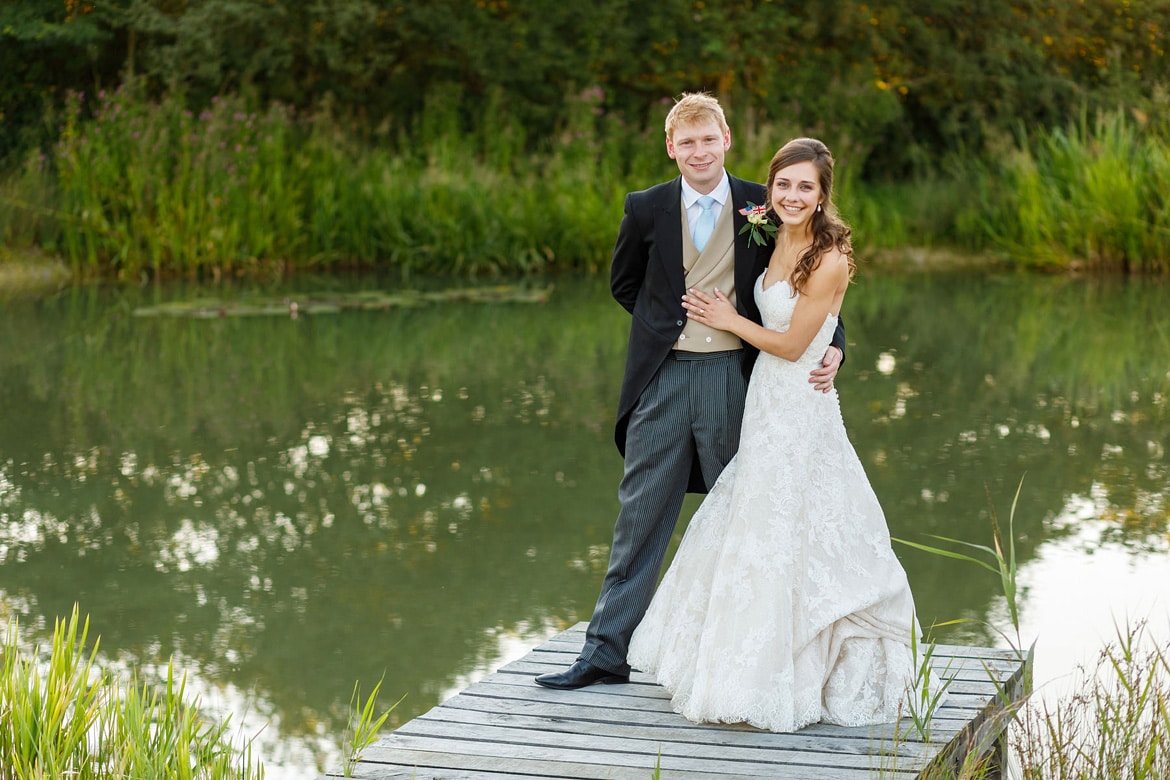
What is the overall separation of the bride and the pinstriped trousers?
0.08 meters

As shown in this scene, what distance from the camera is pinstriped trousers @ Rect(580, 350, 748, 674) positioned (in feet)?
12.1

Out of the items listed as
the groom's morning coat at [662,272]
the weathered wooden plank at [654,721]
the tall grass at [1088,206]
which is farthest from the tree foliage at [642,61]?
the weathered wooden plank at [654,721]

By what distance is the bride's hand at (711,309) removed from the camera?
361 centimetres

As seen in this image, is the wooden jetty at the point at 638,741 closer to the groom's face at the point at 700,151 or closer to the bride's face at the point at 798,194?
the bride's face at the point at 798,194

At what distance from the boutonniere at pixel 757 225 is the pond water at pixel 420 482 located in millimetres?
1653

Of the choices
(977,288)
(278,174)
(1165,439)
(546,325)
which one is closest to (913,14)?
(977,288)

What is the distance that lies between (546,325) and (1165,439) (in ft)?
17.5

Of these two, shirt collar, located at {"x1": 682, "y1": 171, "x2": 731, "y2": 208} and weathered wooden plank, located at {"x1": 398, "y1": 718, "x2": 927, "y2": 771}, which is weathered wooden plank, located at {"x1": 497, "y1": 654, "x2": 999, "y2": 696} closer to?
weathered wooden plank, located at {"x1": 398, "y1": 718, "x2": 927, "y2": 771}

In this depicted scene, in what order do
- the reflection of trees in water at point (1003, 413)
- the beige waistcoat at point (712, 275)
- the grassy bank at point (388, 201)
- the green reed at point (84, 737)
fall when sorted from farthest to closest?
the grassy bank at point (388, 201) → the reflection of trees in water at point (1003, 413) → the beige waistcoat at point (712, 275) → the green reed at point (84, 737)

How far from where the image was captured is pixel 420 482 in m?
6.92

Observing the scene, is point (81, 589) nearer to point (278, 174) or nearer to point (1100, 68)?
point (278, 174)

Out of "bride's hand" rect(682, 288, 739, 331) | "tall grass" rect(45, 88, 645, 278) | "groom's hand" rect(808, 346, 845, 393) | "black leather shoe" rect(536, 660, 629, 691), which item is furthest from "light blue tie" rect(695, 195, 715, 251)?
"tall grass" rect(45, 88, 645, 278)

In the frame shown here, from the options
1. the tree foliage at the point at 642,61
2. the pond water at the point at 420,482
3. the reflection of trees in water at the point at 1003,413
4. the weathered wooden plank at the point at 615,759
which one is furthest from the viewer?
the tree foliage at the point at 642,61

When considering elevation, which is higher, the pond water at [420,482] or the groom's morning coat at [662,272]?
the groom's morning coat at [662,272]
